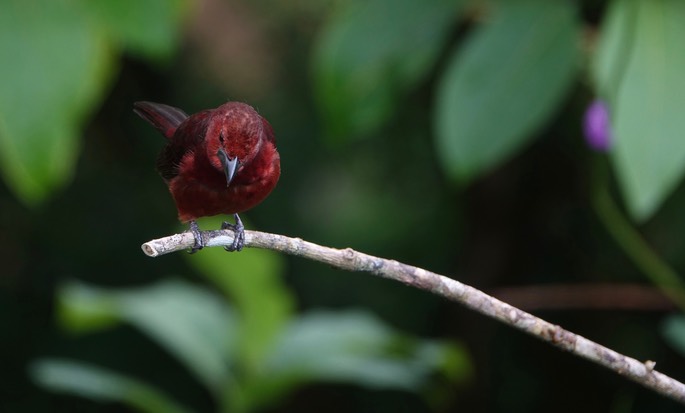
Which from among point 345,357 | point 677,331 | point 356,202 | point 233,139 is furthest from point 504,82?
point 356,202

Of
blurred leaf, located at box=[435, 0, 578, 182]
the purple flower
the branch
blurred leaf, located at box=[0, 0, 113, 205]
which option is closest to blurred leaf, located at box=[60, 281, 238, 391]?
blurred leaf, located at box=[0, 0, 113, 205]

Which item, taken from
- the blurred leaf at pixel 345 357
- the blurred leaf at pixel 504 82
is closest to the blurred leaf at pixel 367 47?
the blurred leaf at pixel 504 82

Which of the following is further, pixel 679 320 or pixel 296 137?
pixel 296 137

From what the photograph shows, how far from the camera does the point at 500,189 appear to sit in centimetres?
364

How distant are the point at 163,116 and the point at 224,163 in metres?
0.29

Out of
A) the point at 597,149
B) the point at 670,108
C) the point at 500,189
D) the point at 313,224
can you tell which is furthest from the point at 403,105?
the point at 670,108

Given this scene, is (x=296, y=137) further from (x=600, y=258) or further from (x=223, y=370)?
(x=223, y=370)

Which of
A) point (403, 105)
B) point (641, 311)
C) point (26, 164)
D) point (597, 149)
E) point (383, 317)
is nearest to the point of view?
point (26, 164)

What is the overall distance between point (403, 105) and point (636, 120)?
73.2 inches

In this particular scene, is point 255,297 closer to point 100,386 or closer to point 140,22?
point 100,386

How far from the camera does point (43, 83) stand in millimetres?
2023

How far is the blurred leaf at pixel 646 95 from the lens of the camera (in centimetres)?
192

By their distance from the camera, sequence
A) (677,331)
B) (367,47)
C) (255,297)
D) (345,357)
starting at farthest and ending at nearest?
(345,357)
(255,297)
(367,47)
(677,331)

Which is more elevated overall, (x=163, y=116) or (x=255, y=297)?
(x=255, y=297)
